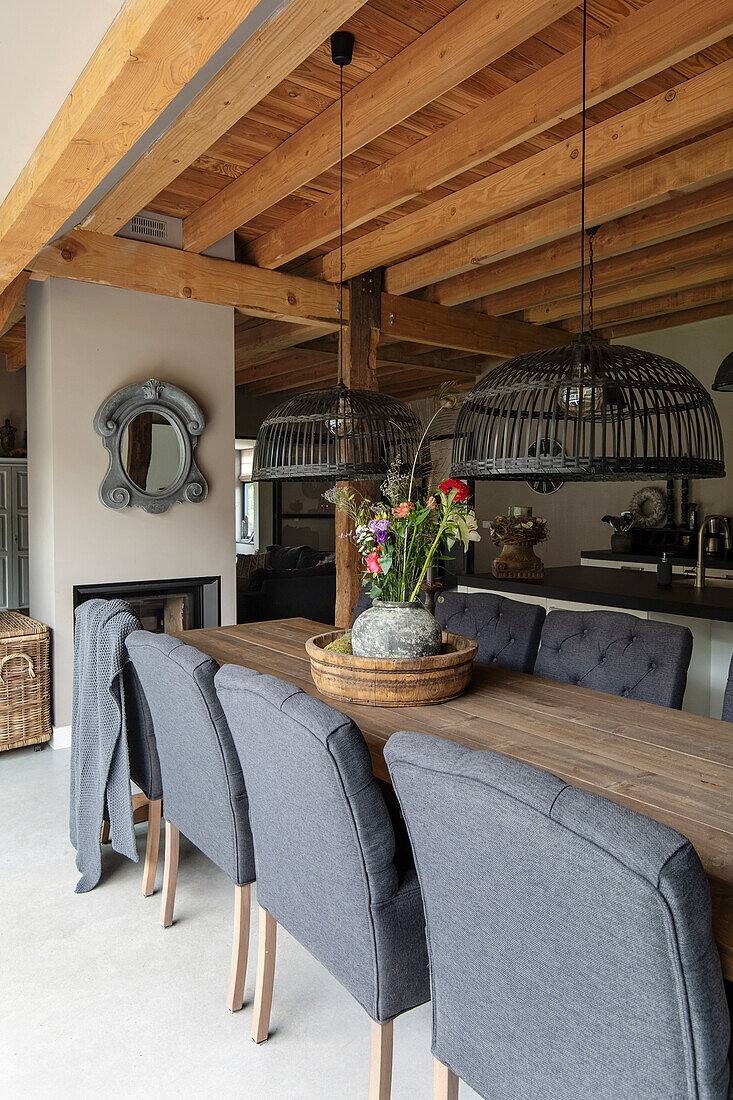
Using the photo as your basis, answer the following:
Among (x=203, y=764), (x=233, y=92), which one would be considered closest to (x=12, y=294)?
(x=233, y=92)

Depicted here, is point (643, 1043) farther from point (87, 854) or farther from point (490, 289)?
point (490, 289)

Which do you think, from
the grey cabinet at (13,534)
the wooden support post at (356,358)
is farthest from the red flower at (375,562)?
the grey cabinet at (13,534)

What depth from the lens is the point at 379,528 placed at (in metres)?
2.13

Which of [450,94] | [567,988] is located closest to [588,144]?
[450,94]

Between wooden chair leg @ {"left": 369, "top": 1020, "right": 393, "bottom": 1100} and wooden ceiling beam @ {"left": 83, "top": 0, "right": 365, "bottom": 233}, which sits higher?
wooden ceiling beam @ {"left": 83, "top": 0, "right": 365, "bottom": 233}

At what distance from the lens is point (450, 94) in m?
2.98

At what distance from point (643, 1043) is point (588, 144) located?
3.23 metres

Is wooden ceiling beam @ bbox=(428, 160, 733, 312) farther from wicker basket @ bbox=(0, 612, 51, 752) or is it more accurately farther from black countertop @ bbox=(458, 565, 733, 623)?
wicker basket @ bbox=(0, 612, 51, 752)

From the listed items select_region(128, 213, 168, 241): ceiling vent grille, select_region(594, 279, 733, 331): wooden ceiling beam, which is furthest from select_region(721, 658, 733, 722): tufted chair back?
select_region(594, 279, 733, 331): wooden ceiling beam

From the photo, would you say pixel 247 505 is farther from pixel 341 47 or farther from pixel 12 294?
pixel 341 47

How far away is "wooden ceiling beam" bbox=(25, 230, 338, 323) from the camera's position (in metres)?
3.89

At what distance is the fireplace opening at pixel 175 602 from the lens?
14.3 feet

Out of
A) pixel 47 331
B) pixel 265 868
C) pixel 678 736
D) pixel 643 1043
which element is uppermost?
pixel 47 331

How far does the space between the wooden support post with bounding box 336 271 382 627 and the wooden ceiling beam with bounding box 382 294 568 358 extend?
118 mm
